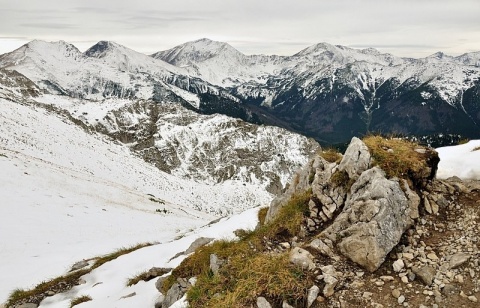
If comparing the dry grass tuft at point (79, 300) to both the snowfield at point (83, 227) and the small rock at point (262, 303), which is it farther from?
the small rock at point (262, 303)

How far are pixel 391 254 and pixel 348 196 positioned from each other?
239 centimetres

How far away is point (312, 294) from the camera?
834 cm

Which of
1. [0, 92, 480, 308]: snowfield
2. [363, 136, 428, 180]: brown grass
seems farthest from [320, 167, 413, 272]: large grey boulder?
[0, 92, 480, 308]: snowfield

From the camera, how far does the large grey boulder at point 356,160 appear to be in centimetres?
1161

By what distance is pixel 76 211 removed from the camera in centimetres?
3662

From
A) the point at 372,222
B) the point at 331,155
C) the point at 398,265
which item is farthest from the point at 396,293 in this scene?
the point at 331,155

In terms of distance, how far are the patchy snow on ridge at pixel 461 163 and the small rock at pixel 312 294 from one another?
6813mm

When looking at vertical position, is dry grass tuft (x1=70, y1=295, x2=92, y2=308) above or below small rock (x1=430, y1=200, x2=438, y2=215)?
below

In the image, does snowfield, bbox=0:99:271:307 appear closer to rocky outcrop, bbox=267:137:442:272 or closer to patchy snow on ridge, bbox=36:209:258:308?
patchy snow on ridge, bbox=36:209:258:308

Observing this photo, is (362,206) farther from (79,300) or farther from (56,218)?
(56,218)

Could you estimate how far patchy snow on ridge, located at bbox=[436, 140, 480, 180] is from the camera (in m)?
12.0

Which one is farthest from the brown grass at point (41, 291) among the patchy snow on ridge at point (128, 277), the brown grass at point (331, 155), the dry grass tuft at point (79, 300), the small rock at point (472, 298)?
the small rock at point (472, 298)

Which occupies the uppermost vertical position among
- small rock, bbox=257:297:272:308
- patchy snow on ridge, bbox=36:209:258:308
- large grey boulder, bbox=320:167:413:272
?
large grey boulder, bbox=320:167:413:272

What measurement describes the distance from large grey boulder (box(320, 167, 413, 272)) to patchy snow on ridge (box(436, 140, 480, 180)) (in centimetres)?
319
